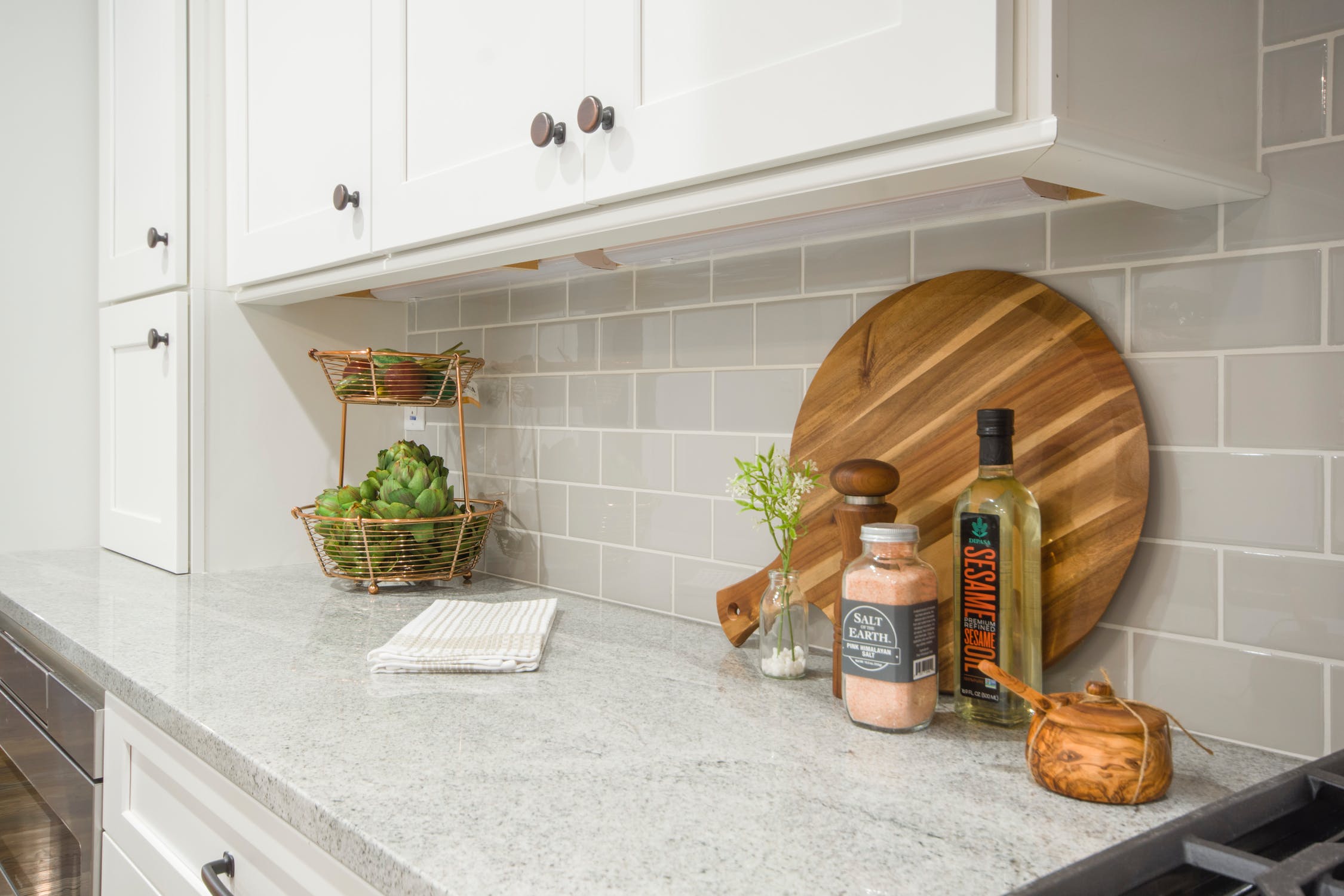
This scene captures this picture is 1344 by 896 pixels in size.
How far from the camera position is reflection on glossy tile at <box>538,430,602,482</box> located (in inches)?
61.3

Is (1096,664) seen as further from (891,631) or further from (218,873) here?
(218,873)

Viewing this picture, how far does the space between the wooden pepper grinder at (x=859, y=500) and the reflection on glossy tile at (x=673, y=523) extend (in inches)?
15.6

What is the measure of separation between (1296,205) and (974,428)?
35cm

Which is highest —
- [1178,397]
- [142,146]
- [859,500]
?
[142,146]

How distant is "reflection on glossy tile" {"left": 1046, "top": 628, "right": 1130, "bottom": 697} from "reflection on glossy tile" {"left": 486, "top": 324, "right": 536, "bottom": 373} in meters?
1.02

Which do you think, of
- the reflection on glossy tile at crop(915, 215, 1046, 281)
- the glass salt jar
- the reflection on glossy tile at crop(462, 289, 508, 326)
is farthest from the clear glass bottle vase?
the reflection on glossy tile at crop(462, 289, 508, 326)

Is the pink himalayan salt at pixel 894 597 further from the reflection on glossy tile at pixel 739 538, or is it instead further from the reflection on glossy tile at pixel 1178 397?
the reflection on glossy tile at pixel 739 538

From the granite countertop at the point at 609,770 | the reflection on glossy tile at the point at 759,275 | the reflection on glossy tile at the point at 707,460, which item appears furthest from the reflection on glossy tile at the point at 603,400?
the granite countertop at the point at 609,770

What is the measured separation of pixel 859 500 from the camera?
3.23 ft

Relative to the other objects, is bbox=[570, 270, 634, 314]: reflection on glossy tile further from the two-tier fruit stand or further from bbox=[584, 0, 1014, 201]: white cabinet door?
bbox=[584, 0, 1014, 201]: white cabinet door

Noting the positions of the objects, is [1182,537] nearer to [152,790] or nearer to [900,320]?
[900,320]

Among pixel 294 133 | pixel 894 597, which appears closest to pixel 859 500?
pixel 894 597

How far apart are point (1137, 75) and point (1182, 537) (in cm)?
43

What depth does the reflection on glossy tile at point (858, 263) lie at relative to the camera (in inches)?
44.6
